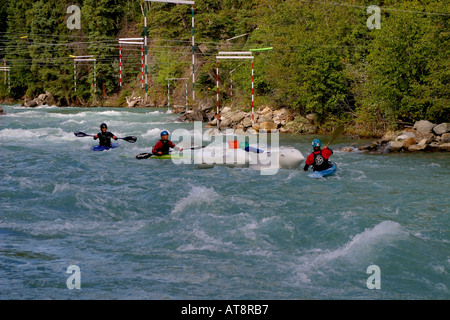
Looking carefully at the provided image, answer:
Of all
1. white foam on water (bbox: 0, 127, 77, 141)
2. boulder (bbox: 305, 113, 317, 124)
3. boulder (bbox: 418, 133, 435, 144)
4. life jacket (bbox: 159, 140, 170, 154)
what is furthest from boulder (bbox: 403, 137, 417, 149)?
white foam on water (bbox: 0, 127, 77, 141)

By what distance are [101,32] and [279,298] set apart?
5098 cm

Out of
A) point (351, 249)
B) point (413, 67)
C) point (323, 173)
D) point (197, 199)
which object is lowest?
point (351, 249)

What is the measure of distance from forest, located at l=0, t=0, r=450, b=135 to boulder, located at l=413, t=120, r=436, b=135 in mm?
485

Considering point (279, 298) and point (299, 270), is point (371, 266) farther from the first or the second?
point (279, 298)

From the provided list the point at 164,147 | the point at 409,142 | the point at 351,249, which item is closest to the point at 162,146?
the point at 164,147

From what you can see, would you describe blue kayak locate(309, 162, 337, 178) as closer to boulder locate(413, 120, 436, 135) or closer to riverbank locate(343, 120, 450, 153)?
riverbank locate(343, 120, 450, 153)

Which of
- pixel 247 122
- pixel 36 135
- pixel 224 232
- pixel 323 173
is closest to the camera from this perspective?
pixel 224 232

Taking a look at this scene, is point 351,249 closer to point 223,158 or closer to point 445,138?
point 223,158

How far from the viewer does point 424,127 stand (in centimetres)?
1568

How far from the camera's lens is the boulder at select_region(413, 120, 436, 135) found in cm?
1562

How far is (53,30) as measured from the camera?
187 ft

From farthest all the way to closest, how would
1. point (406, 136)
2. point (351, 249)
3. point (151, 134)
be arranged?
point (151, 134)
point (406, 136)
point (351, 249)

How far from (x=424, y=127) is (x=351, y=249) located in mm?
9883

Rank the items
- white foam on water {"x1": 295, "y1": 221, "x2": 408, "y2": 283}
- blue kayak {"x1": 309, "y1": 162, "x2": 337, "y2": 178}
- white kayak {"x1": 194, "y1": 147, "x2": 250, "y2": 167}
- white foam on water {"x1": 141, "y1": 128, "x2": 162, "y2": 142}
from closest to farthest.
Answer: white foam on water {"x1": 295, "y1": 221, "x2": 408, "y2": 283}, blue kayak {"x1": 309, "y1": 162, "x2": 337, "y2": 178}, white kayak {"x1": 194, "y1": 147, "x2": 250, "y2": 167}, white foam on water {"x1": 141, "y1": 128, "x2": 162, "y2": 142}
